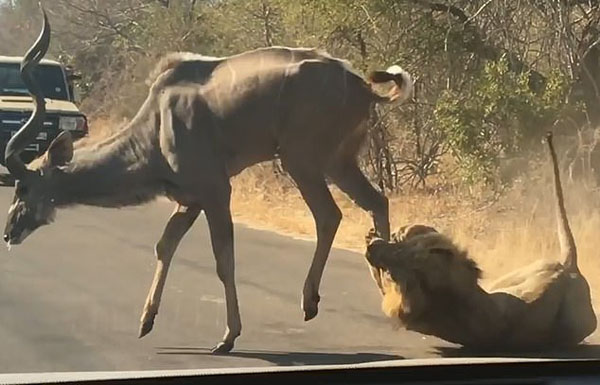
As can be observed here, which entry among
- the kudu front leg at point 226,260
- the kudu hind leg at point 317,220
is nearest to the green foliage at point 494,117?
the kudu hind leg at point 317,220

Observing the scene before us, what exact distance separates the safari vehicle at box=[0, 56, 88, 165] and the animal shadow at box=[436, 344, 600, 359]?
6.88ft

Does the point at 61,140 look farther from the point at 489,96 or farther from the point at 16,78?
the point at 489,96

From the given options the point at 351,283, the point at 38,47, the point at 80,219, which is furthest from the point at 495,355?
the point at 38,47

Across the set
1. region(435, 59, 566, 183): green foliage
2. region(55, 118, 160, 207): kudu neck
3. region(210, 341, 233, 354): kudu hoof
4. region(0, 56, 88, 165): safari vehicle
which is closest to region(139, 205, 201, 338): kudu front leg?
region(55, 118, 160, 207): kudu neck

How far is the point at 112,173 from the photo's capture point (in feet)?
18.9

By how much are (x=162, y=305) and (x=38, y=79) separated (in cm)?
126

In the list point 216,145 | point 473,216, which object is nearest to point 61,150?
point 216,145

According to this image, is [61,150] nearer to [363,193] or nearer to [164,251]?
[164,251]

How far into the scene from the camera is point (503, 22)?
8336 mm

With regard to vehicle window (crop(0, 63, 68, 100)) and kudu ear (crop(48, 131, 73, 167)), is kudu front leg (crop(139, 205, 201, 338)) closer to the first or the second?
kudu ear (crop(48, 131, 73, 167))

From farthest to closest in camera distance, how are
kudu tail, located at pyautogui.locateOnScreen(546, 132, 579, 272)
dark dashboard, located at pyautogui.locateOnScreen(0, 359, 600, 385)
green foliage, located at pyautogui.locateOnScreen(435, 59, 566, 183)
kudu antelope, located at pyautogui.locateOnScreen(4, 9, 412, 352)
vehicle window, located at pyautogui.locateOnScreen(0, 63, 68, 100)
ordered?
green foliage, located at pyautogui.locateOnScreen(435, 59, 566, 183) → kudu tail, located at pyautogui.locateOnScreen(546, 132, 579, 272) → kudu antelope, located at pyautogui.locateOnScreen(4, 9, 412, 352) → vehicle window, located at pyautogui.locateOnScreen(0, 63, 68, 100) → dark dashboard, located at pyautogui.locateOnScreen(0, 359, 600, 385)

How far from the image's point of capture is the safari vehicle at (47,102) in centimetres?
499

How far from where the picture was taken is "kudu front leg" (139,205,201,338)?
543 cm

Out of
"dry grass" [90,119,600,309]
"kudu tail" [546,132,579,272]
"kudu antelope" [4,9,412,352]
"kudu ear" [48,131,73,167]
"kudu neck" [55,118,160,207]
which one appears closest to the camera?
"kudu ear" [48,131,73,167]
